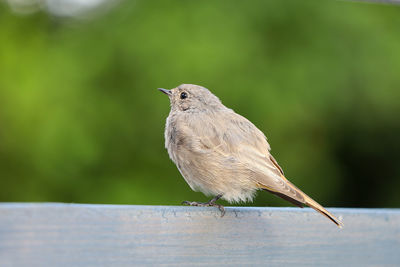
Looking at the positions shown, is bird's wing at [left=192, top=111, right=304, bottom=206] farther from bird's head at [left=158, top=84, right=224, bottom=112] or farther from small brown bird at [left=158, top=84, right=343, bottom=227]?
bird's head at [left=158, top=84, right=224, bottom=112]

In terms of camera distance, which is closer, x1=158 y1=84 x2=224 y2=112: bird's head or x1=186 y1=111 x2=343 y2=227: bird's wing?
x1=186 y1=111 x2=343 y2=227: bird's wing

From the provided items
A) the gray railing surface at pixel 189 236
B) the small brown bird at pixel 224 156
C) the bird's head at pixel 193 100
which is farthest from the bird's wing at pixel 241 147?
the gray railing surface at pixel 189 236

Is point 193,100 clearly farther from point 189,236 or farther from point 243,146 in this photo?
point 189,236

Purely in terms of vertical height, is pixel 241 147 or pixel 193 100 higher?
pixel 193 100

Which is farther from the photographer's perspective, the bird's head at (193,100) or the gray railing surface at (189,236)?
the bird's head at (193,100)

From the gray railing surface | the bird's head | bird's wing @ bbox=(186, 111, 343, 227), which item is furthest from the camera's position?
the bird's head

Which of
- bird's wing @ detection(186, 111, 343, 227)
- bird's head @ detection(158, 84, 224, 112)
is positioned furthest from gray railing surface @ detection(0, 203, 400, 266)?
bird's head @ detection(158, 84, 224, 112)

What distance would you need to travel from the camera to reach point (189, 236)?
251 centimetres

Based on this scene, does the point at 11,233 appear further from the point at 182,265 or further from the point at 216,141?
the point at 216,141

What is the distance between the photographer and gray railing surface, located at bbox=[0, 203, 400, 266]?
2.11 metres

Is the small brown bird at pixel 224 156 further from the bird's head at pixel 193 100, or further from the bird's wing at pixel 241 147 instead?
the bird's head at pixel 193 100

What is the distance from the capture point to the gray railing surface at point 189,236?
2.11 metres

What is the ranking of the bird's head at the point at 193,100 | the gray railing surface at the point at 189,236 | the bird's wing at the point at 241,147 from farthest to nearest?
the bird's head at the point at 193,100 → the bird's wing at the point at 241,147 → the gray railing surface at the point at 189,236

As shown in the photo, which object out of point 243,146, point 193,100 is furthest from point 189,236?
point 193,100
